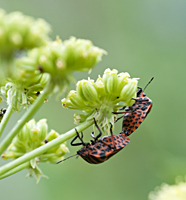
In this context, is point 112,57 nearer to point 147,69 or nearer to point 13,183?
point 147,69

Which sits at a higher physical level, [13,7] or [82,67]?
[82,67]

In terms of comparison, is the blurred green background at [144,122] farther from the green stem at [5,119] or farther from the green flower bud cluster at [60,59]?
the green flower bud cluster at [60,59]

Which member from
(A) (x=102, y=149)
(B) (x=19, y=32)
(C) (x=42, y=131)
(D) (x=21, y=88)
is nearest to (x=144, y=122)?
(A) (x=102, y=149)

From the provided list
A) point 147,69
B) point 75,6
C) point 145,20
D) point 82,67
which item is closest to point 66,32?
point 75,6

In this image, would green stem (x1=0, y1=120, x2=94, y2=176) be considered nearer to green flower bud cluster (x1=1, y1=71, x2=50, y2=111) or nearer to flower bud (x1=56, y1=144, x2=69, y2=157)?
green flower bud cluster (x1=1, y1=71, x2=50, y2=111)

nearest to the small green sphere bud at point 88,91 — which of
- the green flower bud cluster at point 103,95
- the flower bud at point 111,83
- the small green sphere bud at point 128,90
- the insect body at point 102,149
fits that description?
the green flower bud cluster at point 103,95

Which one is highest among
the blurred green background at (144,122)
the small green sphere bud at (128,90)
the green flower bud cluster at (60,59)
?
the green flower bud cluster at (60,59)

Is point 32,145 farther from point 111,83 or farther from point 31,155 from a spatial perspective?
point 111,83
